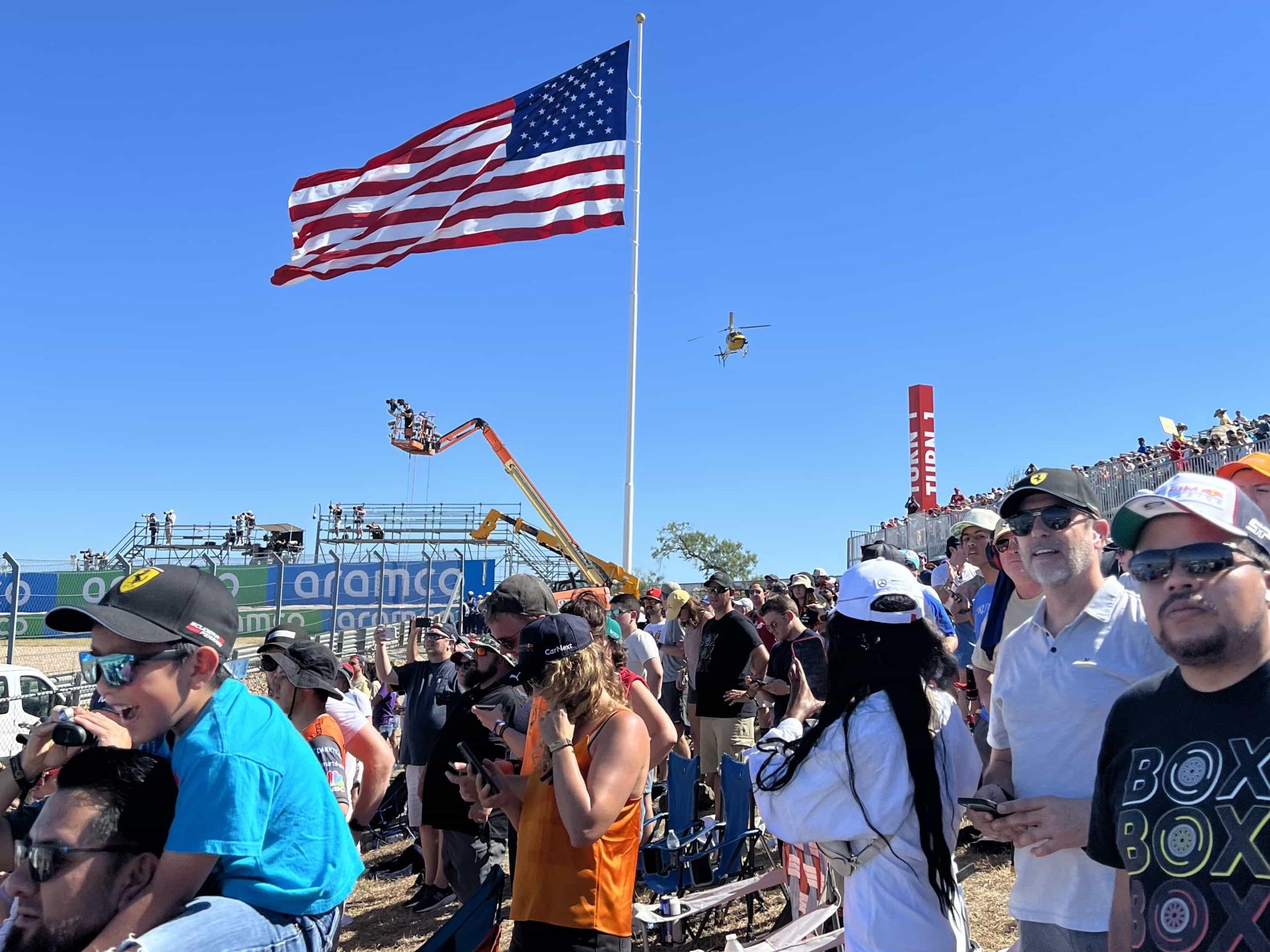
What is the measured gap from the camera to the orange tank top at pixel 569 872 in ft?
9.30

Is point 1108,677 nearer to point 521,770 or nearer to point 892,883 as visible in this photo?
point 892,883

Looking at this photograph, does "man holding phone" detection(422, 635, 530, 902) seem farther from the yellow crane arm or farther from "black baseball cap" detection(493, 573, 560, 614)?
the yellow crane arm

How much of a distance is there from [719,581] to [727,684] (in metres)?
0.93

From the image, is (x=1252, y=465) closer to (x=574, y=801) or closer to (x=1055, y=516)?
(x=1055, y=516)

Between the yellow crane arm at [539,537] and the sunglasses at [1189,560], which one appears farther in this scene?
the yellow crane arm at [539,537]

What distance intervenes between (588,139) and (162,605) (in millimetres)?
12973

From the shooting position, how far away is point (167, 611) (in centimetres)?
209

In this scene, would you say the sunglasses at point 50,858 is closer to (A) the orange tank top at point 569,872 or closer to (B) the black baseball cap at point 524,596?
(A) the orange tank top at point 569,872

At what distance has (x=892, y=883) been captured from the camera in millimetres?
2363

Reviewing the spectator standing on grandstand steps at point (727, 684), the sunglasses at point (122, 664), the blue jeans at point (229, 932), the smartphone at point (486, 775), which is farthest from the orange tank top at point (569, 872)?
the spectator standing on grandstand steps at point (727, 684)

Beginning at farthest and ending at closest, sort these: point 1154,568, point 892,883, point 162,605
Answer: point 892,883
point 162,605
point 1154,568

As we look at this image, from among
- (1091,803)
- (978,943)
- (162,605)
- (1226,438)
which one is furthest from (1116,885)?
(1226,438)

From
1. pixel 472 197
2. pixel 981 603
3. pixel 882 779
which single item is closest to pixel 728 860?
pixel 981 603

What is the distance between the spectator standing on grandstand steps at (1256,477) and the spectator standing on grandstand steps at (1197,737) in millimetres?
1643
